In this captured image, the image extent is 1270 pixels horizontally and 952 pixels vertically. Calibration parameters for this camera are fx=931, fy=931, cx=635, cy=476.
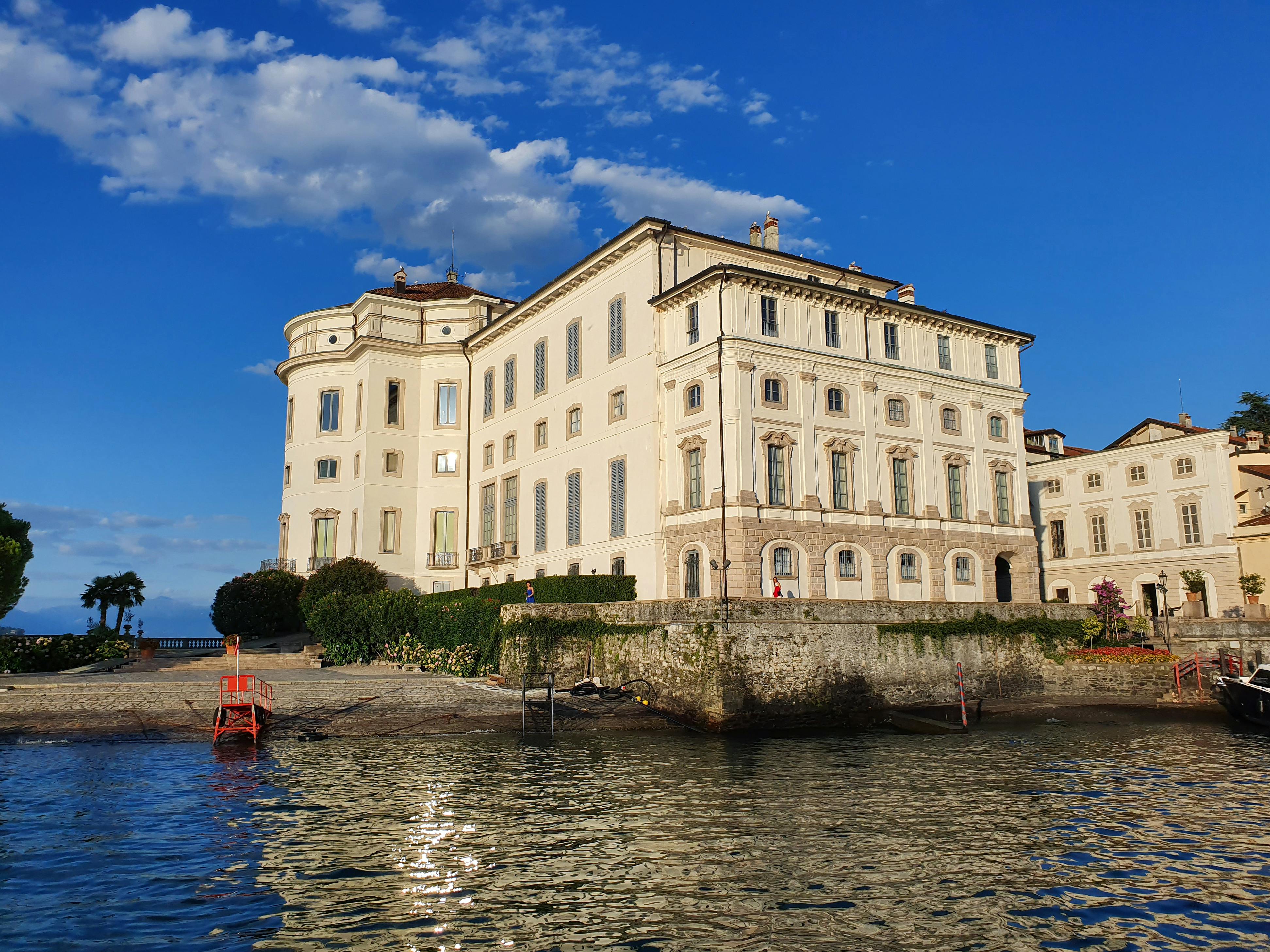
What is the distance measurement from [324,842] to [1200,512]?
4713 centimetres

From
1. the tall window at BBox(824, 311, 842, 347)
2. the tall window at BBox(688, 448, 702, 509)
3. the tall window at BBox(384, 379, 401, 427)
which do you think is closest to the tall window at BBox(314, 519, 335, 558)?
the tall window at BBox(384, 379, 401, 427)

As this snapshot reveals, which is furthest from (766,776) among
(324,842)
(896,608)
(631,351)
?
(631,351)

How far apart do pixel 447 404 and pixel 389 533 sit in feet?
26.8

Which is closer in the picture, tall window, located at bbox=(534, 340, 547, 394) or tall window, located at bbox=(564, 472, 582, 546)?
tall window, located at bbox=(564, 472, 582, 546)

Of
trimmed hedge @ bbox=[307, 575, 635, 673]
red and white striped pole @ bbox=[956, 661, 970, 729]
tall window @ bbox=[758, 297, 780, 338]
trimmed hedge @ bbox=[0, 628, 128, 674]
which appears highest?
tall window @ bbox=[758, 297, 780, 338]

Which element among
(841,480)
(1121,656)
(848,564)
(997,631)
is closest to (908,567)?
(848,564)

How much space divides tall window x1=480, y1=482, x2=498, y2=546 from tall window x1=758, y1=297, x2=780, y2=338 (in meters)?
19.0

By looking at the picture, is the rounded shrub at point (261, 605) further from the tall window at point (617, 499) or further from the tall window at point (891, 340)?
the tall window at point (891, 340)

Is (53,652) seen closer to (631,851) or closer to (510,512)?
(510,512)

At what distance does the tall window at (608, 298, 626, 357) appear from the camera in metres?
40.4

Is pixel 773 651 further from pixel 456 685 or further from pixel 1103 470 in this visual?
pixel 1103 470

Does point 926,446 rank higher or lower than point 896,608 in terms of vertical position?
higher

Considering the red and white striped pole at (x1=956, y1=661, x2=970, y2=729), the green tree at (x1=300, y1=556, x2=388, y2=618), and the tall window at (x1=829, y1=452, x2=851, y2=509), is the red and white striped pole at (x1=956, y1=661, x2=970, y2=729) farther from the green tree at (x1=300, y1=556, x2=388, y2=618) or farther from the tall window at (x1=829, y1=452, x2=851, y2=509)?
the green tree at (x1=300, y1=556, x2=388, y2=618)

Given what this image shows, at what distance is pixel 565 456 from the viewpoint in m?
43.7
